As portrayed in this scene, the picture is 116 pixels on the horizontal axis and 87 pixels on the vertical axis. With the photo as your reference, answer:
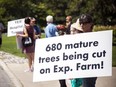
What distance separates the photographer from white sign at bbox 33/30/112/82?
6805 millimetres

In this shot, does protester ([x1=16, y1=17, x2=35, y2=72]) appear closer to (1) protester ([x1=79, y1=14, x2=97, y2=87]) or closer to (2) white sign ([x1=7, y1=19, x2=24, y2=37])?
(2) white sign ([x1=7, y1=19, x2=24, y2=37])

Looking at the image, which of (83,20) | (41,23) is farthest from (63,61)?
(41,23)

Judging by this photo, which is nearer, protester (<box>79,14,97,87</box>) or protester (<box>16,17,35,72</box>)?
protester (<box>79,14,97,87</box>)

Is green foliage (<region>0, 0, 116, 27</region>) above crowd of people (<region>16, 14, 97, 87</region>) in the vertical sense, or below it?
below

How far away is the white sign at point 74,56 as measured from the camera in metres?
6.80

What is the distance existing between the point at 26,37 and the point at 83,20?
23.8ft

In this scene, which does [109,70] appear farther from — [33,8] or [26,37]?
[33,8]

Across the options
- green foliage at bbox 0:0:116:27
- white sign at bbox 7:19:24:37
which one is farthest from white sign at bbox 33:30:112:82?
green foliage at bbox 0:0:116:27

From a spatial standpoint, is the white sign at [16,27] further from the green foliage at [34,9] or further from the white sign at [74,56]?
the green foliage at [34,9]

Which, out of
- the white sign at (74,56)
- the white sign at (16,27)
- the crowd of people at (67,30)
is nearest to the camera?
the white sign at (74,56)

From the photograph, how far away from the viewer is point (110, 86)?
1141 cm

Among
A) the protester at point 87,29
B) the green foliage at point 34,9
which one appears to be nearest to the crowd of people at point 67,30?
the protester at point 87,29

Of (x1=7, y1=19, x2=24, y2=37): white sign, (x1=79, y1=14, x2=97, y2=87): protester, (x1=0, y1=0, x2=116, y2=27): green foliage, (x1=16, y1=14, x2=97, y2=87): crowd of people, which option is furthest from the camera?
(x1=0, y1=0, x2=116, y2=27): green foliage

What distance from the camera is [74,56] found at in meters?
7.05
